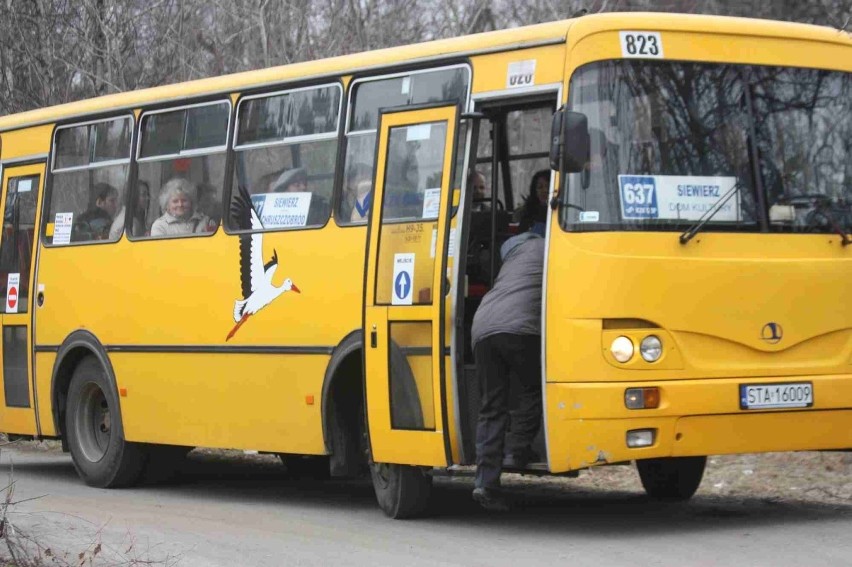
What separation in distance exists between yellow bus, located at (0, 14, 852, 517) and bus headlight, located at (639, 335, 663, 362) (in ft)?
0.04

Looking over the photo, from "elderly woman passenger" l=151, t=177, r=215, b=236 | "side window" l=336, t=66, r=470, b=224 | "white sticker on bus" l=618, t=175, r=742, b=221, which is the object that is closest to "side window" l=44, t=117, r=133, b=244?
"elderly woman passenger" l=151, t=177, r=215, b=236

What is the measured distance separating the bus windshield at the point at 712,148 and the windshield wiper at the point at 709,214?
1 cm

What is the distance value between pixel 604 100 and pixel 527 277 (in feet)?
3.66

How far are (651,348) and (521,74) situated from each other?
1851 mm

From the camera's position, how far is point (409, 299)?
1050 centimetres

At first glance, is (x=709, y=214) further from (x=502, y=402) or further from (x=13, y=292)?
(x=13, y=292)

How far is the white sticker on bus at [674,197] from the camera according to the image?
9562 mm

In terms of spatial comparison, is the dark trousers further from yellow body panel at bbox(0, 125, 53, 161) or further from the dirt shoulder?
yellow body panel at bbox(0, 125, 53, 161)

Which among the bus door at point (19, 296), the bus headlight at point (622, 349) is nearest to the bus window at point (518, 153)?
the bus headlight at point (622, 349)

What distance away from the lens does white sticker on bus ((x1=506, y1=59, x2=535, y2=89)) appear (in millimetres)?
9961

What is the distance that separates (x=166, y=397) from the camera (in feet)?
43.0

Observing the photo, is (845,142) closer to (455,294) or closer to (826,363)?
(826,363)

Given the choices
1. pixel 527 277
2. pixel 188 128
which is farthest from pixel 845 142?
pixel 188 128

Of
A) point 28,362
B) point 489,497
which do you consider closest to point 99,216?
point 28,362
